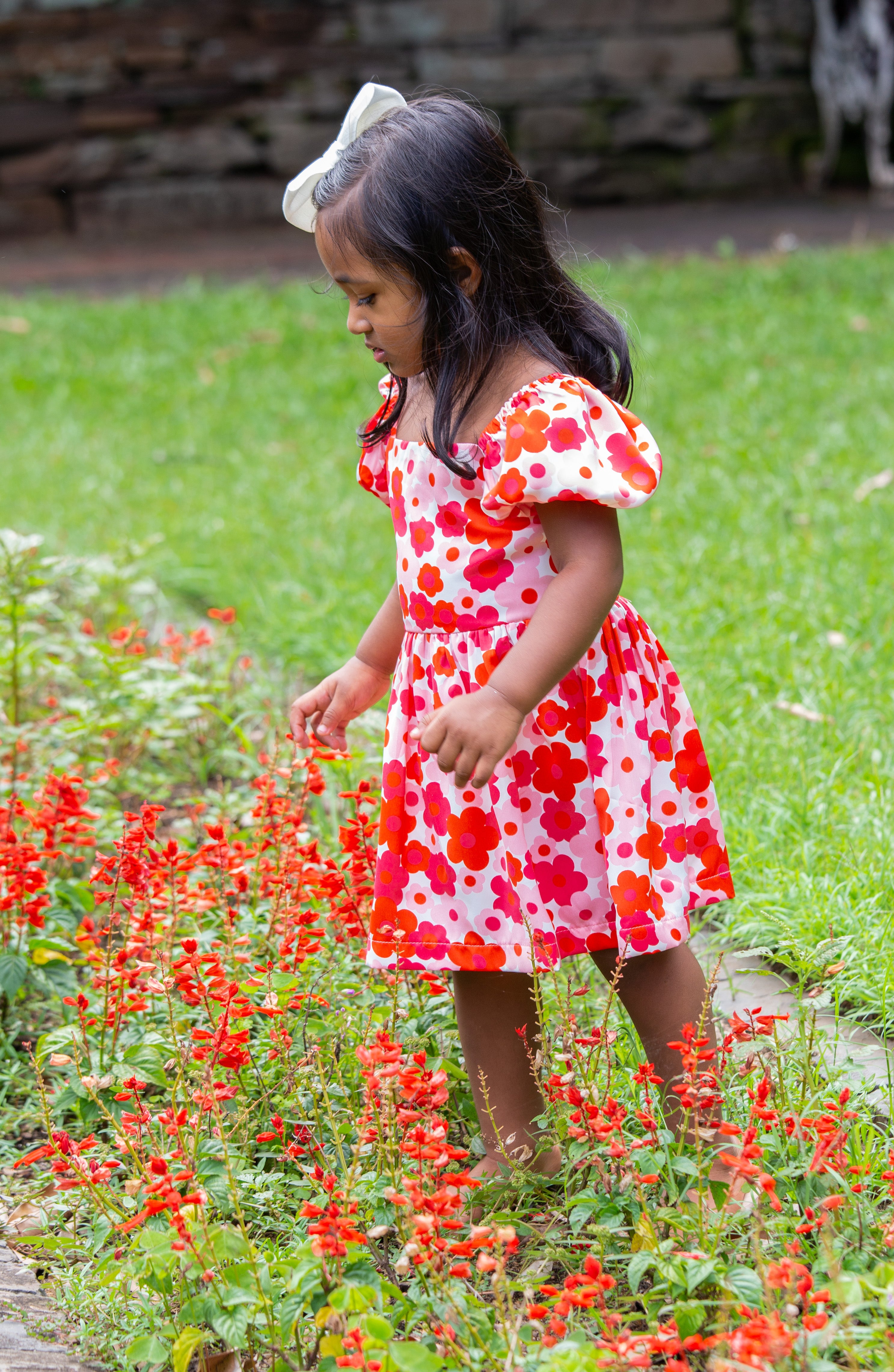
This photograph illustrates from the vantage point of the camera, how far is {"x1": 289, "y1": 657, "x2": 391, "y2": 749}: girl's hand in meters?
2.05

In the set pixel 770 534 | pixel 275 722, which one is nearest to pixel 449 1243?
pixel 275 722

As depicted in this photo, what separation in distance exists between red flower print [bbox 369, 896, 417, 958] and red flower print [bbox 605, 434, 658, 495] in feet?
1.97

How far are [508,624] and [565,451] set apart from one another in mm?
237

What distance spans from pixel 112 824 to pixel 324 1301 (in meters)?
1.49

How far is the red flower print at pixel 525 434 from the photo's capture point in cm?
166

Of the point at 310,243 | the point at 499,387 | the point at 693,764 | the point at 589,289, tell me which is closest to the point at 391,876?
the point at 693,764

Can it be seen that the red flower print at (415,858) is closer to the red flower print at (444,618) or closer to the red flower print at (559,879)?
the red flower print at (559,879)

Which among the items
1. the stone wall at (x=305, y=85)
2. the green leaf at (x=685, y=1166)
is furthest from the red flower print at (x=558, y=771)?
the stone wall at (x=305, y=85)

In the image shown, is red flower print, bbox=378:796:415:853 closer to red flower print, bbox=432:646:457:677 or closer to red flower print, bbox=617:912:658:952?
red flower print, bbox=432:646:457:677

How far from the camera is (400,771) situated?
1.84 m

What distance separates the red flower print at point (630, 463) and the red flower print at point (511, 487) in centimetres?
11

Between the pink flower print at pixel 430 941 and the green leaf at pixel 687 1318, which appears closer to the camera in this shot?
the green leaf at pixel 687 1318

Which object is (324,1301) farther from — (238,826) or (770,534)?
(770,534)

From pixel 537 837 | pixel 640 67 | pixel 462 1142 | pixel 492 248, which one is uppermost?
pixel 640 67
